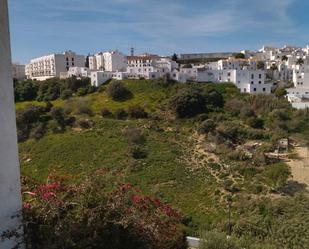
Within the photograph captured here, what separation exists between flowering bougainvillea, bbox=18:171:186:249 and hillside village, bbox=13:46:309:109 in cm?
3156

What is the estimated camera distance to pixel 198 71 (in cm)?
4550

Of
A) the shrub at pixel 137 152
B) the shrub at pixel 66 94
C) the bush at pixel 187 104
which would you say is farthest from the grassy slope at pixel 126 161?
the shrub at pixel 66 94

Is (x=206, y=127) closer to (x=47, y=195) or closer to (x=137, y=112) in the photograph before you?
(x=137, y=112)

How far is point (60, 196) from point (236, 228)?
8172 mm

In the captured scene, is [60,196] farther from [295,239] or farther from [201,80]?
[201,80]

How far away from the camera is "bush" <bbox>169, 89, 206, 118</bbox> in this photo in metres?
31.5

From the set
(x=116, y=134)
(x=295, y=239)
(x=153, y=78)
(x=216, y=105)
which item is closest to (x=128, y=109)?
(x=116, y=134)

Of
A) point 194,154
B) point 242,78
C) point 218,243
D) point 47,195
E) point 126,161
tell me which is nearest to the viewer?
point 47,195

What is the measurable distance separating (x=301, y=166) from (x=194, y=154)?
21.6 feet

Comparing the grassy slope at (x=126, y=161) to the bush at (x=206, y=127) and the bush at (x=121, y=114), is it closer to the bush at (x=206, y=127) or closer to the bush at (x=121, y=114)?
the bush at (x=206, y=127)

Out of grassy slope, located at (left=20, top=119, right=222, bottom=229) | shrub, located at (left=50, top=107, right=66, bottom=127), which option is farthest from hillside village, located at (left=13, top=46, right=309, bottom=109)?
grassy slope, located at (left=20, top=119, right=222, bottom=229)

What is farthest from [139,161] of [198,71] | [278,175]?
[198,71]

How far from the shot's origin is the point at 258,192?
59.8 feet

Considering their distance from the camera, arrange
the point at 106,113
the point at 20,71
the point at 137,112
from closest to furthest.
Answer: the point at 137,112, the point at 106,113, the point at 20,71
